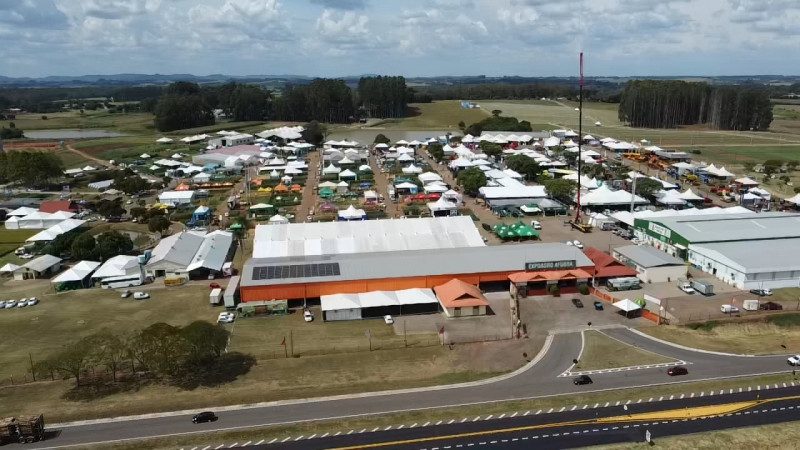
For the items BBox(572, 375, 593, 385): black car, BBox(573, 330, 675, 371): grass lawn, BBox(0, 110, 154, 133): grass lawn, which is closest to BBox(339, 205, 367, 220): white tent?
BBox(573, 330, 675, 371): grass lawn

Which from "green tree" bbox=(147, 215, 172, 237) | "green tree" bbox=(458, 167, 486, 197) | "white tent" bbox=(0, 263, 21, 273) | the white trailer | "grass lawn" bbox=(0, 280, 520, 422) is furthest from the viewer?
"green tree" bbox=(458, 167, 486, 197)

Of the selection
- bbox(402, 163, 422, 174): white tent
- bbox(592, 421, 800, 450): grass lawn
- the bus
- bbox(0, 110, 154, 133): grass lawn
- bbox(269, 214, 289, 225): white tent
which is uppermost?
bbox(0, 110, 154, 133): grass lawn

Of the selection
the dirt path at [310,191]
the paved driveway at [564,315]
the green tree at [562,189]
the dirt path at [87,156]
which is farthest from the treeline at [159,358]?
the dirt path at [87,156]

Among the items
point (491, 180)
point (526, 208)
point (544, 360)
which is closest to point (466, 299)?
point (544, 360)

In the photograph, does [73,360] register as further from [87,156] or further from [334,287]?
[87,156]

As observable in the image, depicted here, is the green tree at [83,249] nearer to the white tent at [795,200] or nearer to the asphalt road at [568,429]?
the asphalt road at [568,429]

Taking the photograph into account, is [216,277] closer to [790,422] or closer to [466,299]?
[466,299]

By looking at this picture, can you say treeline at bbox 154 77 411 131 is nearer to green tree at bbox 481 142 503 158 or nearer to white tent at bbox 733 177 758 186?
green tree at bbox 481 142 503 158

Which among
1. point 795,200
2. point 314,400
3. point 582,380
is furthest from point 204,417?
point 795,200
